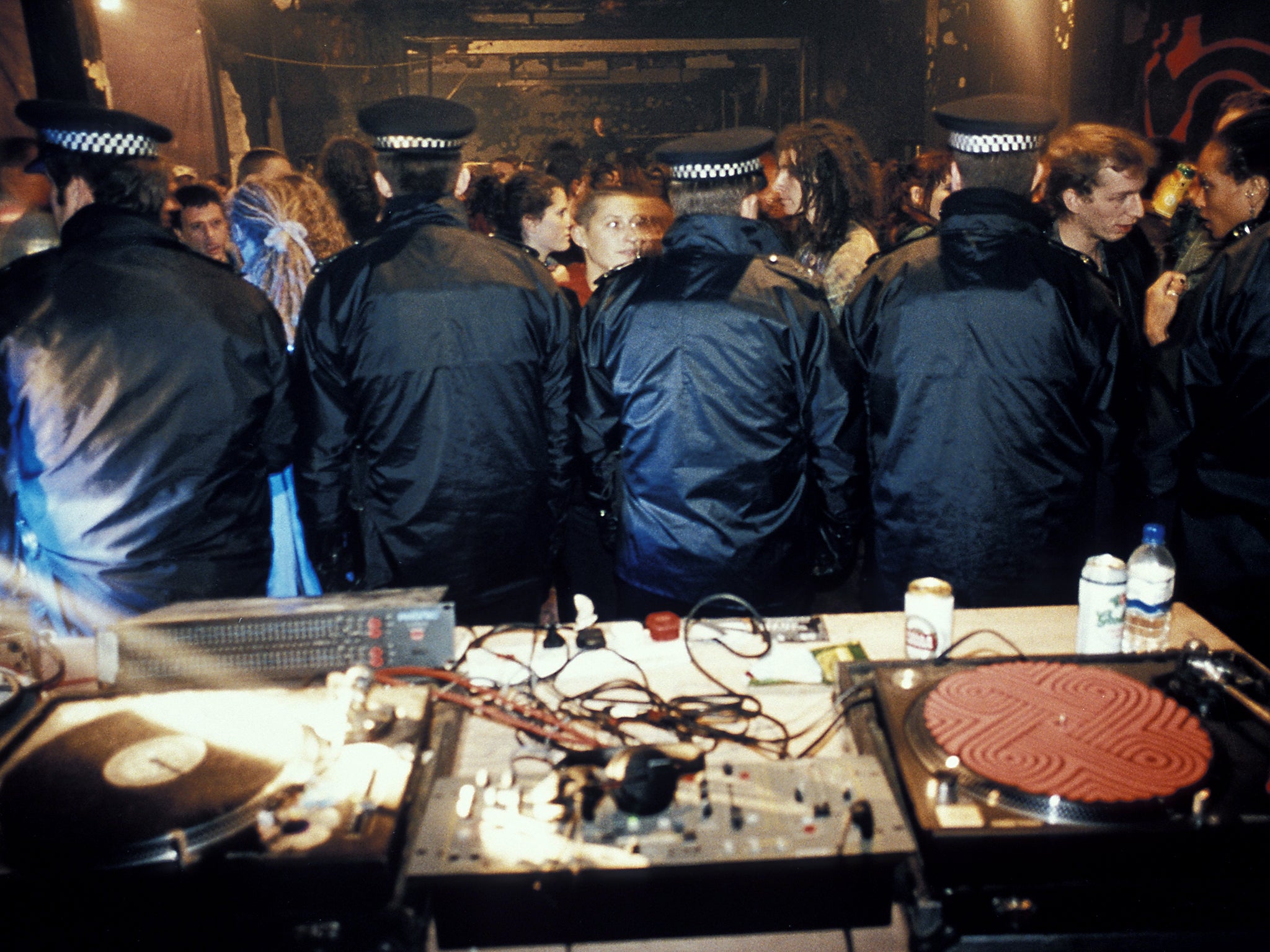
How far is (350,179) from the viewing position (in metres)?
3.21

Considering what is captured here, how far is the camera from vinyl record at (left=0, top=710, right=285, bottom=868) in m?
0.92

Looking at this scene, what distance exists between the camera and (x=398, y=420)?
2189mm

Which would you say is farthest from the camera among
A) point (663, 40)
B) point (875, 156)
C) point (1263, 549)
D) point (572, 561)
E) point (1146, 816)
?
point (663, 40)

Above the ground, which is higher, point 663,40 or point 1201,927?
point 663,40

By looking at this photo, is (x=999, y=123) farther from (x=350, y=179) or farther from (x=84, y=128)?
(x=350, y=179)

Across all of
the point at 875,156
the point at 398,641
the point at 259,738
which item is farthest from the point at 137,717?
the point at 875,156

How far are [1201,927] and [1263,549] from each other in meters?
1.35

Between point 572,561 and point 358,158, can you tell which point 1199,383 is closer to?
point 572,561

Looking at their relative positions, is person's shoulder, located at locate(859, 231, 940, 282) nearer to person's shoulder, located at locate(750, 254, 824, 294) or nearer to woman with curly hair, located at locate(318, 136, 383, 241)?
person's shoulder, located at locate(750, 254, 824, 294)

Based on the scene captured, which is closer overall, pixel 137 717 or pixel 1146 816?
pixel 1146 816

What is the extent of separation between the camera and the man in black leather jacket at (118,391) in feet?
6.24

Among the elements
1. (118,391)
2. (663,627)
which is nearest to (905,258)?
(663,627)

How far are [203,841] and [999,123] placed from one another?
207 centimetres

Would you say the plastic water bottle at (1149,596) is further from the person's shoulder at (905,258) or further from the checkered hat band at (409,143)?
the checkered hat band at (409,143)
